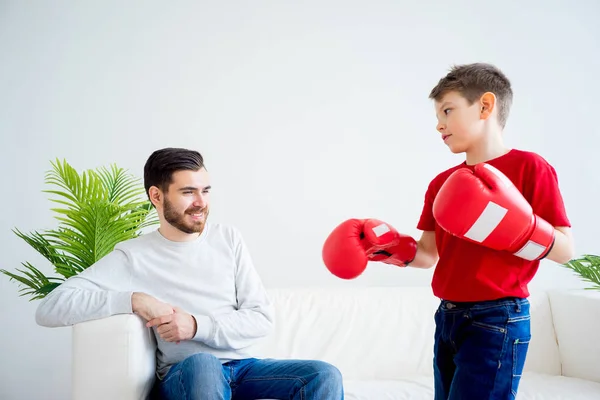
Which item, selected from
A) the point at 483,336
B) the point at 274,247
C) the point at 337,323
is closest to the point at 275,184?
the point at 274,247

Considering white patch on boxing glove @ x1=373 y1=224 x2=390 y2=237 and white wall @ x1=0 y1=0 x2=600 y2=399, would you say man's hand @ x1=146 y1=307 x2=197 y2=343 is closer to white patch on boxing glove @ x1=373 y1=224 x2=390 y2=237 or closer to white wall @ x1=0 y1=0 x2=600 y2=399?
white patch on boxing glove @ x1=373 y1=224 x2=390 y2=237

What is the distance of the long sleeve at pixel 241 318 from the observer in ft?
5.43

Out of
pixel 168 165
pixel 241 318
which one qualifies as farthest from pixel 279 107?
pixel 241 318

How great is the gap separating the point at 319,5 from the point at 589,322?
2037 mm

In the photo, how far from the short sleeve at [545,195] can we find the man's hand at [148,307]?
105cm

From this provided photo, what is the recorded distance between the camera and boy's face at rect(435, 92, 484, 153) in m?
1.37

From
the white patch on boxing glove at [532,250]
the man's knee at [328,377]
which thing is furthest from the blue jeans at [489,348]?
the man's knee at [328,377]

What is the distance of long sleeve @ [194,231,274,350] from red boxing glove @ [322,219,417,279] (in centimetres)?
38

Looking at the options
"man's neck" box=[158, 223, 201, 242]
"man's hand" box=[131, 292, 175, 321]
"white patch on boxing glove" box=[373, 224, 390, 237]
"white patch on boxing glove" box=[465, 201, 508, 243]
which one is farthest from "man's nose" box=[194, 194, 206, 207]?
"white patch on boxing glove" box=[465, 201, 508, 243]

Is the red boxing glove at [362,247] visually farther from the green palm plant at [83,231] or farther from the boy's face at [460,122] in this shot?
the green palm plant at [83,231]

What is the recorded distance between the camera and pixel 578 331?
2418 mm

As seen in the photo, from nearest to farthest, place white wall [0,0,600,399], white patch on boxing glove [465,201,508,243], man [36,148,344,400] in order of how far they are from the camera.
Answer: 1. white patch on boxing glove [465,201,508,243]
2. man [36,148,344,400]
3. white wall [0,0,600,399]

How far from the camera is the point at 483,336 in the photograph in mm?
1257

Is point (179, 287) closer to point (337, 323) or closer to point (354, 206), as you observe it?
point (337, 323)
